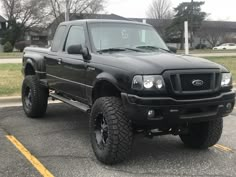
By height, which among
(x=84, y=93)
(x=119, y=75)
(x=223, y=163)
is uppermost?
(x=119, y=75)

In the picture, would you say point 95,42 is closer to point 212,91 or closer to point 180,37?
point 212,91

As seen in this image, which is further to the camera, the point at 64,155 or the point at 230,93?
the point at 64,155

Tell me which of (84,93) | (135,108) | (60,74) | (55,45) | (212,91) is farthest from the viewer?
(55,45)

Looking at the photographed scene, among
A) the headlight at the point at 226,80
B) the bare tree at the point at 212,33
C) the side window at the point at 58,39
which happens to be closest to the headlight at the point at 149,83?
the headlight at the point at 226,80

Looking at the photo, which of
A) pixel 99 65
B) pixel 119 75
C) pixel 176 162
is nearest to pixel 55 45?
pixel 99 65

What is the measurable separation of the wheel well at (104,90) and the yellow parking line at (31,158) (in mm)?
1155

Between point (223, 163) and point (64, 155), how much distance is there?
211 centimetres

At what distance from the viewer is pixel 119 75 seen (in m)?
4.81

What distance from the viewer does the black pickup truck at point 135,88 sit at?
457cm

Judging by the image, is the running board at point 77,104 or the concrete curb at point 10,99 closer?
the running board at point 77,104

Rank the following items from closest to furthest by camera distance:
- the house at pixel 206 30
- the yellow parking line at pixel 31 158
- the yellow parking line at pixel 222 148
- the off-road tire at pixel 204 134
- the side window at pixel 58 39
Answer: the yellow parking line at pixel 31 158, the off-road tire at pixel 204 134, the yellow parking line at pixel 222 148, the side window at pixel 58 39, the house at pixel 206 30

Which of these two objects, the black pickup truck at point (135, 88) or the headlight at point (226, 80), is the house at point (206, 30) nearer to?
the black pickup truck at point (135, 88)

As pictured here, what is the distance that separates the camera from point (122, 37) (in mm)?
A: 6082

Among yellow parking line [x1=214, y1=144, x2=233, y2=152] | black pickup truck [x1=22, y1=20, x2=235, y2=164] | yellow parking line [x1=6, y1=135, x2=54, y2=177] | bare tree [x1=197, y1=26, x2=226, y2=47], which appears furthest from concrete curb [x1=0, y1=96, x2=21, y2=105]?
bare tree [x1=197, y1=26, x2=226, y2=47]
